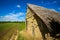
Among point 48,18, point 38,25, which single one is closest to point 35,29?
point 38,25

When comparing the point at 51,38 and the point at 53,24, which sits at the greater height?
the point at 53,24

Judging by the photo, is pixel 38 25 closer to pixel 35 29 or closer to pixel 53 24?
pixel 35 29

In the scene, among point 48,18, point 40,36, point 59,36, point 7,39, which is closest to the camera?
point 59,36

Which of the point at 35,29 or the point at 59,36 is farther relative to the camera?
the point at 35,29

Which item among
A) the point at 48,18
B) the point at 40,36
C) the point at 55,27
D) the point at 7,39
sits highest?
the point at 48,18

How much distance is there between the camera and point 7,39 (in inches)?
822

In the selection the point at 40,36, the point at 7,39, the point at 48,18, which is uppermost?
the point at 48,18

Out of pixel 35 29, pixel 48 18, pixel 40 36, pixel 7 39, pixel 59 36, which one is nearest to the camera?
pixel 59 36

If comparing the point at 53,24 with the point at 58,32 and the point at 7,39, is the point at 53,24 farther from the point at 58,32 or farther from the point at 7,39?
the point at 7,39

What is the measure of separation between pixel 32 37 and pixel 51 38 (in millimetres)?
5090

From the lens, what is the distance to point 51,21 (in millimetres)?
9992

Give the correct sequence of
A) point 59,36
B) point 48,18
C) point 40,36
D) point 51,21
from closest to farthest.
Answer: point 59,36 → point 51,21 → point 48,18 → point 40,36

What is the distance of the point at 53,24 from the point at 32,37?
17.1 ft

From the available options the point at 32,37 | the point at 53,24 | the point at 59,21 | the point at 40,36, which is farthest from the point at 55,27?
the point at 32,37
